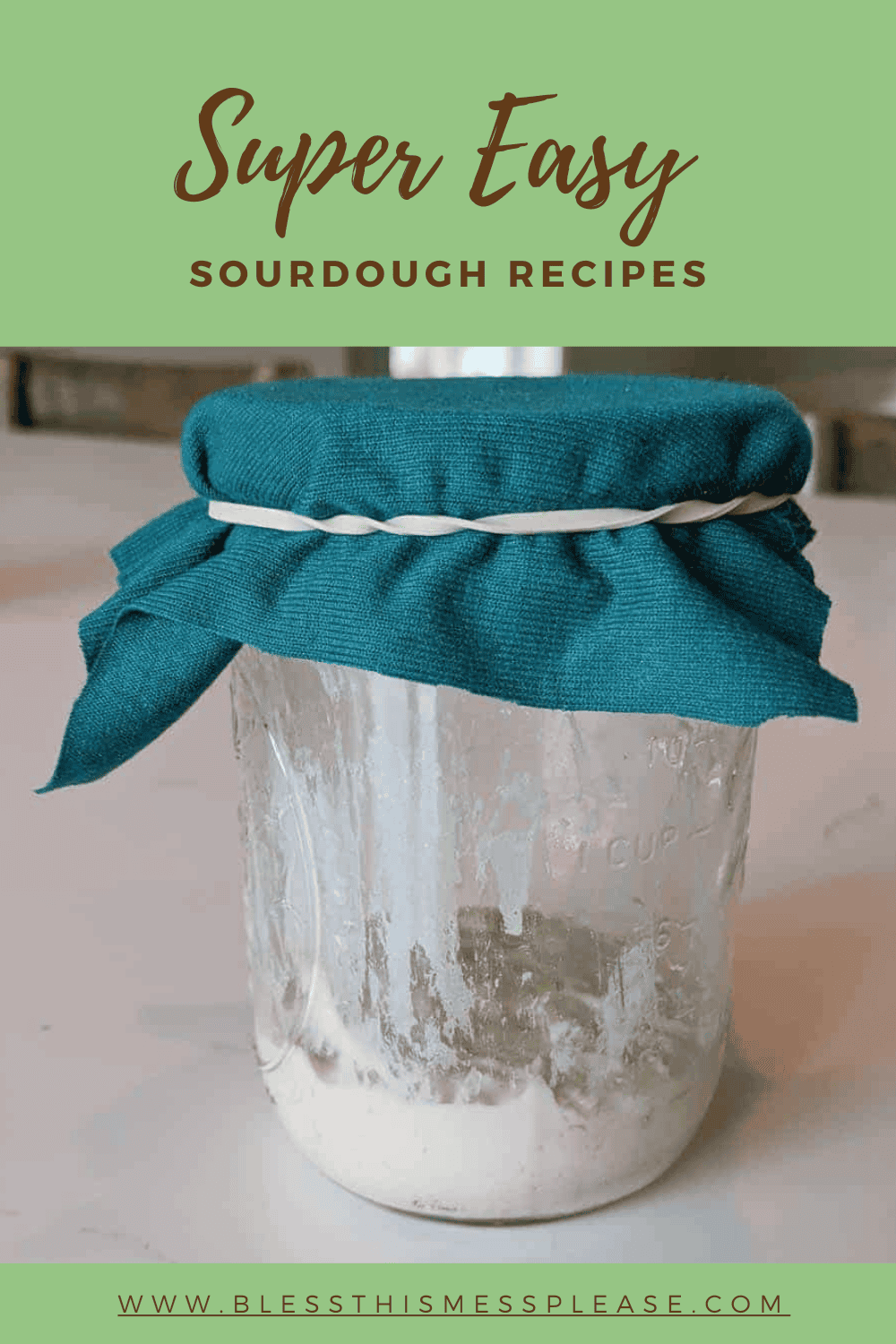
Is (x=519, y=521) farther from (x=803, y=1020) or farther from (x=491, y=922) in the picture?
(x=803, y=1020)

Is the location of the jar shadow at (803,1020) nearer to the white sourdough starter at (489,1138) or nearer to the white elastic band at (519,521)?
the white sourdough starter at (489,1138)

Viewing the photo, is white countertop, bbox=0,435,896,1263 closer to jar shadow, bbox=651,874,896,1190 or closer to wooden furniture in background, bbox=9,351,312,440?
jar shadow, bbox=651,874,896,1190

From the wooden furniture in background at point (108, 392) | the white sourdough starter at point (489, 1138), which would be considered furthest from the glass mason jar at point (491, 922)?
the wooden furniture in background at point (108, 392)

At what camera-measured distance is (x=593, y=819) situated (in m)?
0.42

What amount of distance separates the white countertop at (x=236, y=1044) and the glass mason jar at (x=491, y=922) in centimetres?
3

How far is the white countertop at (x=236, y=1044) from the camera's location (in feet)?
1.40

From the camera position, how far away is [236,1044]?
0.52m

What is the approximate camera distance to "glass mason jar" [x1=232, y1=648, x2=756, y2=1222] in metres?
0.41

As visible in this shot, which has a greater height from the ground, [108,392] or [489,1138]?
[108,392]

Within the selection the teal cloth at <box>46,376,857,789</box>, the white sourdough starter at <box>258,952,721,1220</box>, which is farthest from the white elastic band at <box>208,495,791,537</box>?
the white sourdough starter at <box>258,952,721,1220</box>

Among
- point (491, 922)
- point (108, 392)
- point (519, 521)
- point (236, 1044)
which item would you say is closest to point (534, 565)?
point (519, 521)

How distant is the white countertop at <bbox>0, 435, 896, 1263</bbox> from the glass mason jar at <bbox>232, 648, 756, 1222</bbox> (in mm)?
26

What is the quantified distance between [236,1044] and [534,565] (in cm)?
25
